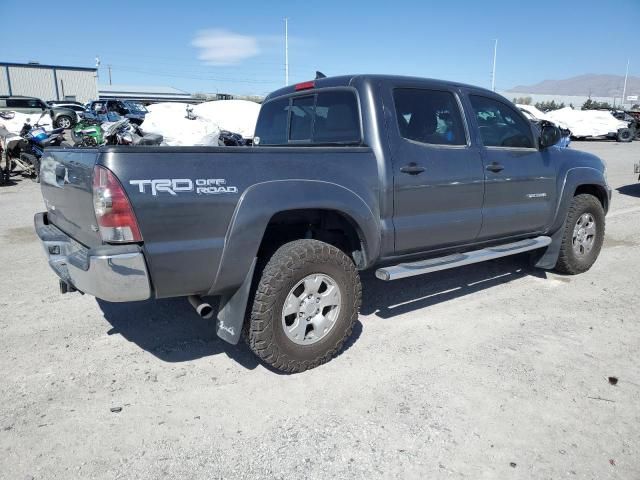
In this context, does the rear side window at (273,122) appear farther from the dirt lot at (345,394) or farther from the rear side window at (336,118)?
the dirt lot at (345,394)

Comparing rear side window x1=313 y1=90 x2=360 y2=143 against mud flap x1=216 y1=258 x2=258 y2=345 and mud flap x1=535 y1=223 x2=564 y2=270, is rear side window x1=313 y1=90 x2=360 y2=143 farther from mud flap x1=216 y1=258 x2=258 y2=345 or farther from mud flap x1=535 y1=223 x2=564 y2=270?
mud flap x1=535 y1=223 x2=564 y2=270

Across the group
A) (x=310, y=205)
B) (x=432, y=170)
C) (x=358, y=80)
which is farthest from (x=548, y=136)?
(x=310, y=205)

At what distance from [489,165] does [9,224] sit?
6.86 metres

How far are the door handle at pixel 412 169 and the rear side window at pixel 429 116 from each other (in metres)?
0.22

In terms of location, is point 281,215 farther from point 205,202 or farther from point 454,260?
point 454,260

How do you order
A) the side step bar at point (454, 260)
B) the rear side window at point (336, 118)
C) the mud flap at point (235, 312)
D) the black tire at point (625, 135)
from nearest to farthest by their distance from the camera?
1. the mud flap at point (235, 312)
2. the side step bar at point (454, 260)
3. the rear side window at point (336, 118)
4. the black tire at point (625, 135)

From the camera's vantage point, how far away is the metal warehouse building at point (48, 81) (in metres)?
46.8

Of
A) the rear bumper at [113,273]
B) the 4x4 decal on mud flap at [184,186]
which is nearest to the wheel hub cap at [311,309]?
the 4x4 decal on mud flap at [184,186]

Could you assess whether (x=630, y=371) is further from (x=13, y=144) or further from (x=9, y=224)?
(x=13, y=144)

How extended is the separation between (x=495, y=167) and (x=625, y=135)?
27.1m

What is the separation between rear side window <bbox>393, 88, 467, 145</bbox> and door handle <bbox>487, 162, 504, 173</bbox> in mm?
323

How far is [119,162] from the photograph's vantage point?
252 centimetres

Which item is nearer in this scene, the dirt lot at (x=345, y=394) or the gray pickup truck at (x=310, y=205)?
the dirt lot at (x=345, y=394)

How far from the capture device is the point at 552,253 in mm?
5086
